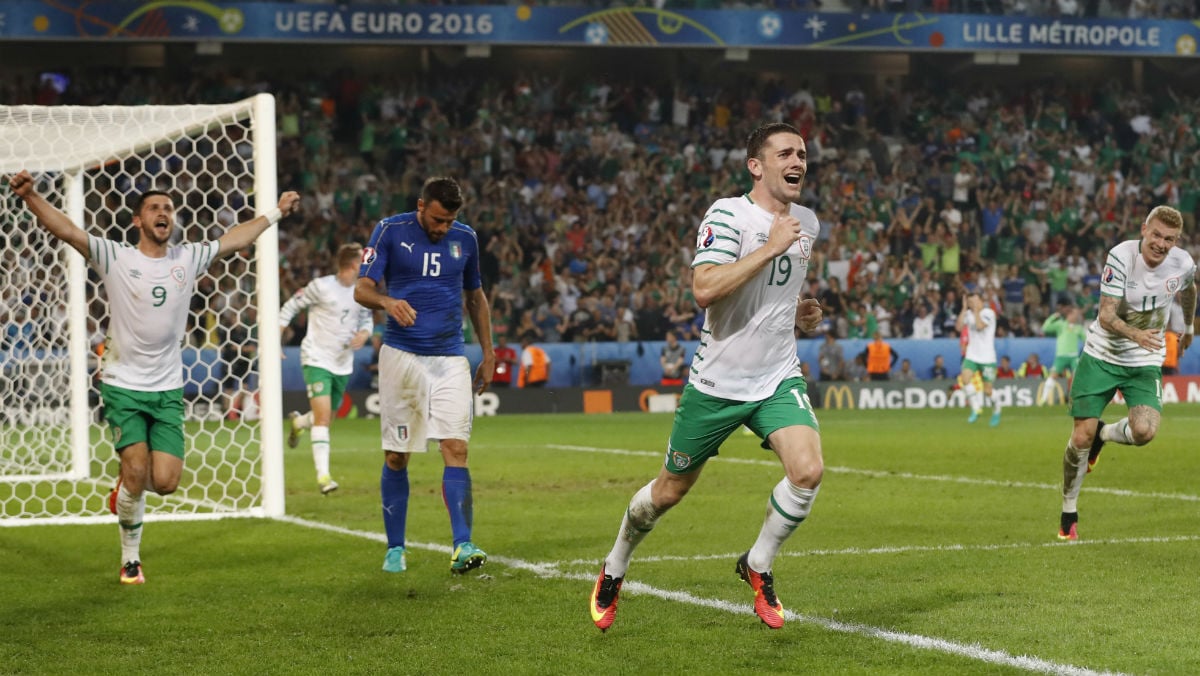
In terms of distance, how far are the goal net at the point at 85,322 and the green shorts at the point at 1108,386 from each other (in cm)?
614

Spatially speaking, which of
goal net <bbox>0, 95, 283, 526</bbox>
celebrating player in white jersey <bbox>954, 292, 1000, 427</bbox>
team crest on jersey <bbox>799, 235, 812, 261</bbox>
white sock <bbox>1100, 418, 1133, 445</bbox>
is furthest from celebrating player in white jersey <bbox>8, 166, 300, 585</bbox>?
celebrating player in white jersey <bbox>954, 292, 1000, 427</bbox>

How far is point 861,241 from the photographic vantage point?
35406 millimetres

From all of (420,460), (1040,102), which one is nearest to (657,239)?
(1040,102)

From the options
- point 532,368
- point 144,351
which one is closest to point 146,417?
point 144,351

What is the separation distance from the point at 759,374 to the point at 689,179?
29.8 metres

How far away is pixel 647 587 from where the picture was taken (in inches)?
335

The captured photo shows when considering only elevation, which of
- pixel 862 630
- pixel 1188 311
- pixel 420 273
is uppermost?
pixel 420 273

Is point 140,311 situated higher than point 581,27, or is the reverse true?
point 581,27

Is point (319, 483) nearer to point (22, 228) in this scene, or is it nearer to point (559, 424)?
point (22, 228)

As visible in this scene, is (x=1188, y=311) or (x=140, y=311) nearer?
(x=140, y=311)

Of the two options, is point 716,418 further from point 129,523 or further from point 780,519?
point 129,523

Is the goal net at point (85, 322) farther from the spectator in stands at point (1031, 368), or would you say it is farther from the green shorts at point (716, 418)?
the spectator in stands at point (1031, 368)

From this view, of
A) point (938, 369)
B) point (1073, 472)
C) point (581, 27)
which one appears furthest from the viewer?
point (581, 27)

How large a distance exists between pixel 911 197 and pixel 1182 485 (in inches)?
928
